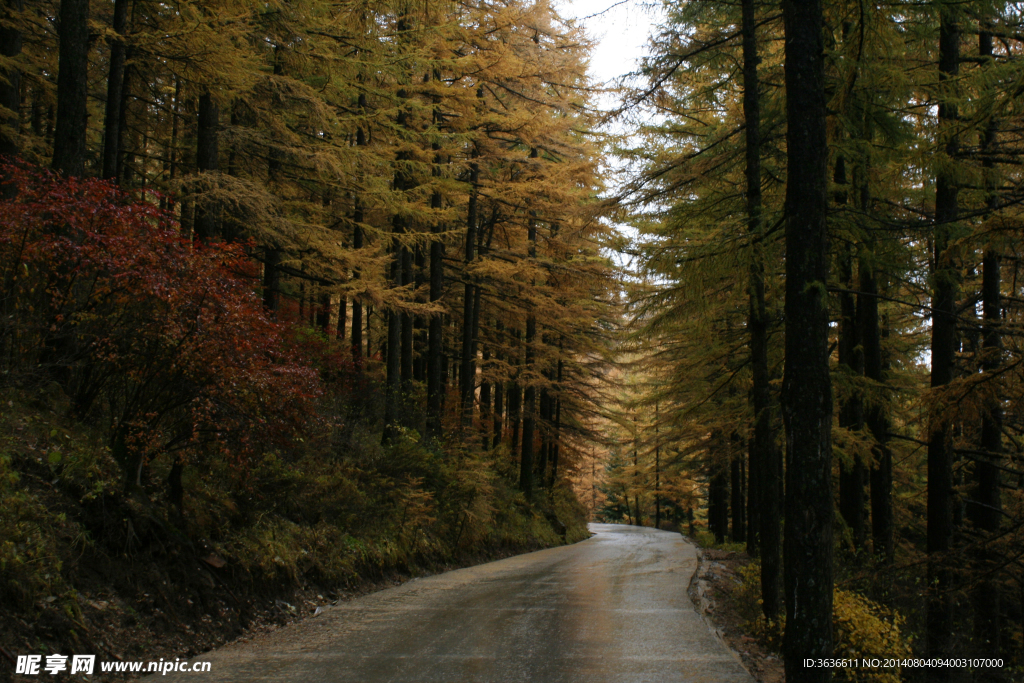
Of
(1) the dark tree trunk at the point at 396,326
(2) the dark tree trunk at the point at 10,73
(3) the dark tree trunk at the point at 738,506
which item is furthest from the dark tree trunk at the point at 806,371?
(3) the dark tree trunk at the point at 738,506

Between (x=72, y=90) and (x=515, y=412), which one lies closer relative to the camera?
(x=72, y=90)

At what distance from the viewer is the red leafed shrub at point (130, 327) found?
272 inches

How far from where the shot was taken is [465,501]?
15.0 meters

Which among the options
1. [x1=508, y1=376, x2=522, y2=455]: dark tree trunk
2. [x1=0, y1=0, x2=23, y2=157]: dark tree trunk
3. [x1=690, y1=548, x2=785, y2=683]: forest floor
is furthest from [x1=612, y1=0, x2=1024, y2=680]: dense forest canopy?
[x1=0, y1=0, x2=23, y2=157]: dark tree trunk

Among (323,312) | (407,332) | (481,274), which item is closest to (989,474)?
(481,274)

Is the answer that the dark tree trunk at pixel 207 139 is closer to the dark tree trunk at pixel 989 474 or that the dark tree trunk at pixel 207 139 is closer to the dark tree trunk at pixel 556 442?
the dark tree trunk at pixel 989 474

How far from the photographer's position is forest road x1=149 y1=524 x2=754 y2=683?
19.6 feet

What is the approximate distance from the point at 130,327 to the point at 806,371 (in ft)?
24.2

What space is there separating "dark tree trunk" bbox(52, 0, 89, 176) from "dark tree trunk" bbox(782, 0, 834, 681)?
393 inches

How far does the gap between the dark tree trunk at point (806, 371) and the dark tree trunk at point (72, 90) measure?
9978 mm

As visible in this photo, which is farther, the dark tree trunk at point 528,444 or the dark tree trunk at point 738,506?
the dark tree trunk at point 738,506

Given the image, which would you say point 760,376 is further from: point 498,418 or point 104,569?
point 498,418

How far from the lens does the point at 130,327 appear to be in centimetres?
709

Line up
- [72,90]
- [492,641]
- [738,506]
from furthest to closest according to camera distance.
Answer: [738,506], [72,90], [492,641]
